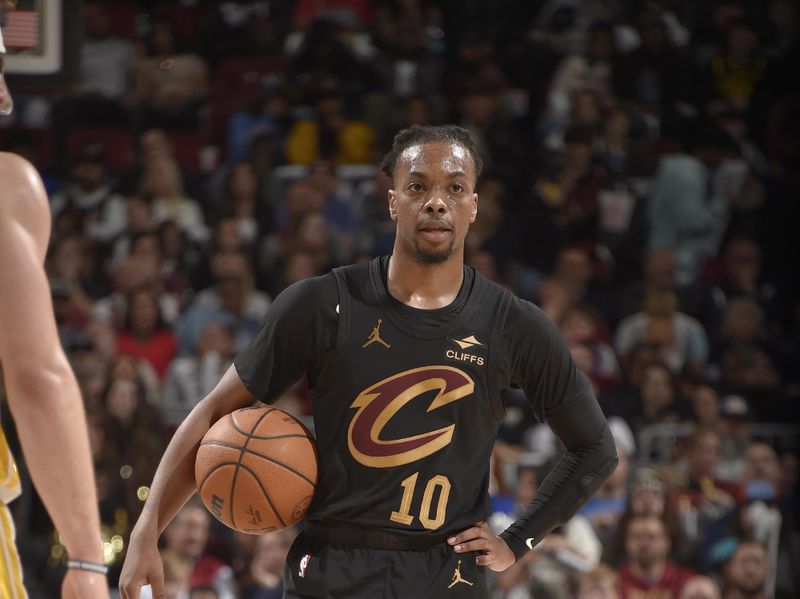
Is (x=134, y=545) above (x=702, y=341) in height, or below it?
above

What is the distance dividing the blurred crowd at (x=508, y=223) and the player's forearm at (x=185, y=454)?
3.69 m

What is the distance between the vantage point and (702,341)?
9.34 metres

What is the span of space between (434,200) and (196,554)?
4.22 meters

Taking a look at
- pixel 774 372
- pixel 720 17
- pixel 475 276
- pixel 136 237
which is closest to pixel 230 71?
pixel 136 237

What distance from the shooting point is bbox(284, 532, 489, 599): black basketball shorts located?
3.66 m

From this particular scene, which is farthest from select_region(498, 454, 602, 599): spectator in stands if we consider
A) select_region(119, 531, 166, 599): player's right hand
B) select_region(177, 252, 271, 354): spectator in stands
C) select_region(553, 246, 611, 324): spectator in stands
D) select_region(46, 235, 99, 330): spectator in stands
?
select_region(119, 531, 166, 599): player's right hand

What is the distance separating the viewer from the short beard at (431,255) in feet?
12.6

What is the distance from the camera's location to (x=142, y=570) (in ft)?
12.0

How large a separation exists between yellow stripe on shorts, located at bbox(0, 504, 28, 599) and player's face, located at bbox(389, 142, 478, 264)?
5.35ft

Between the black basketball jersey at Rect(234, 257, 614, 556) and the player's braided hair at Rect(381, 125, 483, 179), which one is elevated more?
the player's braided hair at Rect(381, 125, 483, 179)

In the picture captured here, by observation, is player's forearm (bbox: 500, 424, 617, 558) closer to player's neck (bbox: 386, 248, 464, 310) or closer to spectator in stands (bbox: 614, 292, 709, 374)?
player's neck (bbox: 386, 248, 464, 310)

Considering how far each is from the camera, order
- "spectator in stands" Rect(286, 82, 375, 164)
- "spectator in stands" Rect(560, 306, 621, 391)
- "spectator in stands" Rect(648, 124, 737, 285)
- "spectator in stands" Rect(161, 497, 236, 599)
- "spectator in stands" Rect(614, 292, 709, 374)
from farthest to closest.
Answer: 1. "spectator in stands" Rect(286, 82, 375, 164)
2. "spectator in stands" Rect(648, 124, 737, 285)
3. "spectator in stands" Rect(614, 292, 709, 374)
4. "spectator in stands" Rect(560, 306, 621, 391)
5. "spectator in stands" Rect(161, 497, 236, 599)

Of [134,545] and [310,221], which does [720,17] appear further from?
[134,545]

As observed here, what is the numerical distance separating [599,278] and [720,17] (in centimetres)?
297
